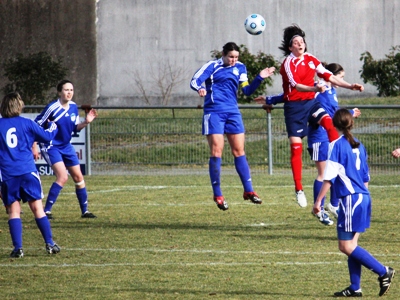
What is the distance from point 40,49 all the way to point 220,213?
88.7ft

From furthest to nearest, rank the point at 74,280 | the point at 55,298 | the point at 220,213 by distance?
the point at 220,213
the point at 74,280
the point at 55,298

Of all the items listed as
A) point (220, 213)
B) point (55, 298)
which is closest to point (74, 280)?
point (55, 298)

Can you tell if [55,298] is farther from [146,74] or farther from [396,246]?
[146,74]

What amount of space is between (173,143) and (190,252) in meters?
11.7

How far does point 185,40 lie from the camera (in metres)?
38.1

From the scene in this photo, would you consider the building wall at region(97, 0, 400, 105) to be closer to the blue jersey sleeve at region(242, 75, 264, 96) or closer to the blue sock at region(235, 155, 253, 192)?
the blue sock at region(235, 155, 253, 192)

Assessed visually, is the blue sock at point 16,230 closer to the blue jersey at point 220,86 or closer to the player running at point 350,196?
the player running at point 350,196

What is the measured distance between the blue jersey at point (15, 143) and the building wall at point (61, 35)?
1160 inches

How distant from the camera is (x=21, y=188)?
962 cm

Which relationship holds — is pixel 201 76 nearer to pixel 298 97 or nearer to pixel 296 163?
pixel 298 97

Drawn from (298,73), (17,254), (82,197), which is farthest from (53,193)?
(298,73)

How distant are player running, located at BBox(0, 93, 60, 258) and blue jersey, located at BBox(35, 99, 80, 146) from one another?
3.36 meters

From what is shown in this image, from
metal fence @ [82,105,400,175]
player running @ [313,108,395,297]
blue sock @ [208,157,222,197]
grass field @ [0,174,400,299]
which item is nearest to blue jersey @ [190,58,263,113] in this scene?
blue sock @ [208,157,222,197]

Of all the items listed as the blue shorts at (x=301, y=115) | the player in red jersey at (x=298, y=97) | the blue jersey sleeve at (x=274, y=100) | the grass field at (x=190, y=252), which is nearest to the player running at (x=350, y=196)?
the grass field at (x=190, y=252)
